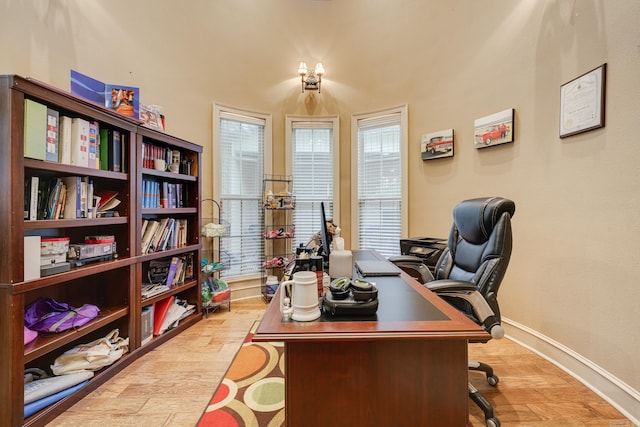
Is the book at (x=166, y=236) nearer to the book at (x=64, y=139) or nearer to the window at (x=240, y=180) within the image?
the window at (x=240, y=180)

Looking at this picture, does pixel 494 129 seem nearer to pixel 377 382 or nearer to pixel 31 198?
pixel 377 382

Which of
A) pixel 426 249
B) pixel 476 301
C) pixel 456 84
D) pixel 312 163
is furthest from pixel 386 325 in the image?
pixel 312 163

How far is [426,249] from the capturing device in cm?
256

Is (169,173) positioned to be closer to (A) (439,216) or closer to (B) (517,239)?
(A) (439,216)

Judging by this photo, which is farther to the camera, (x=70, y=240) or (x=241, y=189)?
(x=241, y=189)

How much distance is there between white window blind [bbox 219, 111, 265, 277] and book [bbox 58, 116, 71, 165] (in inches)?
66.8

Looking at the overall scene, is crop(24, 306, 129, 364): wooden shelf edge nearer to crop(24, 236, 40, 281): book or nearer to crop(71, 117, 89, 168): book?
crop(24, 236, 40, 281): book

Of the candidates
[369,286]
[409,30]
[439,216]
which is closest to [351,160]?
[439,216]

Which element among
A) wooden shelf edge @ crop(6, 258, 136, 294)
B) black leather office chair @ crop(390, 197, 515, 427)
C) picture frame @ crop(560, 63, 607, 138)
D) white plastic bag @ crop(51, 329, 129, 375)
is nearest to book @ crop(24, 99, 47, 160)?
wooden shelf edge @ crop(6, 258, 136, 294)

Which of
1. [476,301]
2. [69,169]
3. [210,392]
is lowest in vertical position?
[210,392]

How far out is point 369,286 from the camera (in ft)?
3.63

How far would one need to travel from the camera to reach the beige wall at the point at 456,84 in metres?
1.65

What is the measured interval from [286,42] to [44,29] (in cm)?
246

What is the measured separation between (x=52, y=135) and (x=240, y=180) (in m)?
2.03
